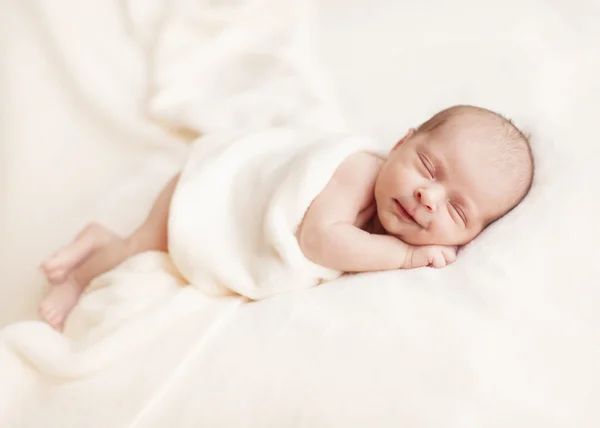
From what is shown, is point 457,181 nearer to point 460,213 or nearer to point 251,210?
point 460,213

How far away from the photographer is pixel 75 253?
1.15 meters

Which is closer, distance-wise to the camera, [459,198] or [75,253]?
[459,198]

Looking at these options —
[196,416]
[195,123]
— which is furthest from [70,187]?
[196,416]

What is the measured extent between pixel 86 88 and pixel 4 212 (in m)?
0.30

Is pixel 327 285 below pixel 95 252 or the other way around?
below

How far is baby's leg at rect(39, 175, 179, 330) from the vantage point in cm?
112

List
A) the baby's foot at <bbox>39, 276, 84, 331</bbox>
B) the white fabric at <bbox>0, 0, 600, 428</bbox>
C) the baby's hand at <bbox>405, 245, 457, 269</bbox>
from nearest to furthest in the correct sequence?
the white fabric at <bbox>0, 0, 600, 428</bbox>, the baby's hand at <bbox>405, 245, 457, 269</bbox>, the baby's foot at <bbox>39, 276, 84, 331</bbox>

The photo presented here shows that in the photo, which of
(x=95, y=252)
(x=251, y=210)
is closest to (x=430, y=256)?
(x=251, y=210)

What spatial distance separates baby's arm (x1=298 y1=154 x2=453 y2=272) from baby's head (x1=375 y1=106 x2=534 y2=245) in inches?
1.2

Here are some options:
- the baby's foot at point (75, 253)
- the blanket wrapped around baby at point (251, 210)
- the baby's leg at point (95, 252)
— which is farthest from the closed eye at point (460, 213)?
the baby's foot at point (75, 253)

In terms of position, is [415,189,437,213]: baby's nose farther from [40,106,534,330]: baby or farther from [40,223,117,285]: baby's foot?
[40,223,117,285]: baby's foot

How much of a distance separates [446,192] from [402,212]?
0.07m

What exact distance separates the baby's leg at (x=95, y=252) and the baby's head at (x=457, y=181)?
1.32 ft

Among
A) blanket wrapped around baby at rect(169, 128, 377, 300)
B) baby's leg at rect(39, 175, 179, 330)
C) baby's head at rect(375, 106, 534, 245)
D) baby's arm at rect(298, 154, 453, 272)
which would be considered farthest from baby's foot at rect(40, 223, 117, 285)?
baby's head at rect(375, 106, 534, 245)
